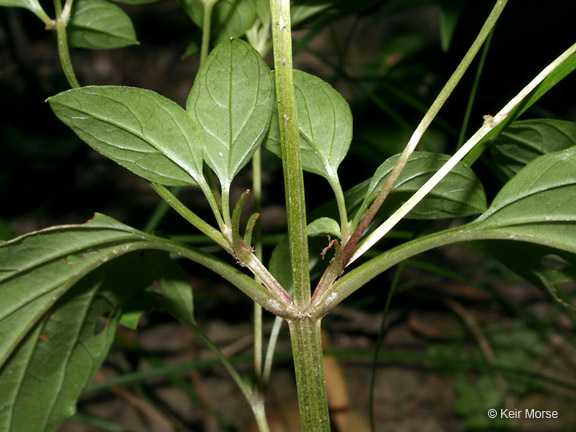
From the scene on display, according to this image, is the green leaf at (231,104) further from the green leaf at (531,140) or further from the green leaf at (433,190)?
the green leaf at (531,140)

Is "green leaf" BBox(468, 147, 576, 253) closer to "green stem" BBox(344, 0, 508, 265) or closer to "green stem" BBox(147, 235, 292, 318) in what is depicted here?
"green stem" BBox(344, 0, 508, 265)

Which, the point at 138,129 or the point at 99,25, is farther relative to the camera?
the point at 99,25

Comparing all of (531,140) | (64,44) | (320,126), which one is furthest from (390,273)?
(64,44)

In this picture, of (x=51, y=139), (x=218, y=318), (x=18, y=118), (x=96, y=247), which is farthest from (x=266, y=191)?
(x=96, y=247)

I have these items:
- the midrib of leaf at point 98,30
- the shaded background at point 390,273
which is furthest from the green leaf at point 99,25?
the shaded background at point 390,273

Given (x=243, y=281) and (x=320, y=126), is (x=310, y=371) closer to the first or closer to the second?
(x=243, y=281)

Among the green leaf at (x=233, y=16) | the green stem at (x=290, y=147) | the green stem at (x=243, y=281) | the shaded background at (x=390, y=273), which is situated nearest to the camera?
the green stem at (x=290, y=147)
